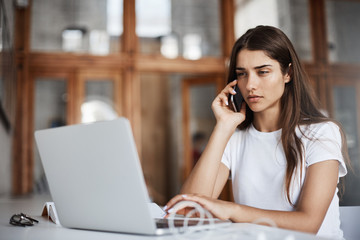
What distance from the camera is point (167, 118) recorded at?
8516 mm

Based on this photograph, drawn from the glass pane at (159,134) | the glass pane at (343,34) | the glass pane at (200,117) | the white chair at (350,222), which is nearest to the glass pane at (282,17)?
the glass pane at (343,34)

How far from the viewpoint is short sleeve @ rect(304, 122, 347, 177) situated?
1.21 metres

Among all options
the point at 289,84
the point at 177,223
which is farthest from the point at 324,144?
the point at 177,223

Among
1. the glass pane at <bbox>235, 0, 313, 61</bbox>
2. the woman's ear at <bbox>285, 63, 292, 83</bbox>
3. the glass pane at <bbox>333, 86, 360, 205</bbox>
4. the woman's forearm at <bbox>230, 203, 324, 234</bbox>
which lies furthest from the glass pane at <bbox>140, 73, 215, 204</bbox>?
the woman's forearm at <bbox>230, 203, 324, 234</bbox>

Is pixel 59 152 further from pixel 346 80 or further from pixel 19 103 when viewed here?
pixel 346 80

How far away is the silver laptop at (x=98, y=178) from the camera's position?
0.75 m

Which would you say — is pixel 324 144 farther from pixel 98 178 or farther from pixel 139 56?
pixel 139 56

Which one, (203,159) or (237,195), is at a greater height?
(203,159)

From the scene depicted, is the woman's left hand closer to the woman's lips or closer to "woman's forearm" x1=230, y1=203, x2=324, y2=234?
"woman's forearm" x1=230, y1=203, x2=324, y2=234

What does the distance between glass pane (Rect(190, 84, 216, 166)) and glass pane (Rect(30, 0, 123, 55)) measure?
130cm

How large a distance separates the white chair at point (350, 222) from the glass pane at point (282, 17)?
4311 mm

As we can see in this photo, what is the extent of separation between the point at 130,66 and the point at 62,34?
0.99 meters

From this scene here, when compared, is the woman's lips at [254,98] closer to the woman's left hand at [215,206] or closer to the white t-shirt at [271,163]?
the white t-shirt at [271,163]

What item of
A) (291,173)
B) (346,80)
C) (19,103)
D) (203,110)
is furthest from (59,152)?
(346,80)
